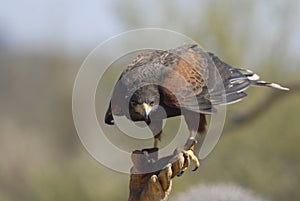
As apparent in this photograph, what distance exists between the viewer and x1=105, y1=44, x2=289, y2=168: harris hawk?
8.30ft

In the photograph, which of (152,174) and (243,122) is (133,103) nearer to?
(152,174)

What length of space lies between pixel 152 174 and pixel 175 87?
44 cm

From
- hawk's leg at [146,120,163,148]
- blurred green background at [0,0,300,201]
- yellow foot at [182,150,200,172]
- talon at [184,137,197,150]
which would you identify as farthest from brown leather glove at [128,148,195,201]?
blurred green background at [0,0,300,201]

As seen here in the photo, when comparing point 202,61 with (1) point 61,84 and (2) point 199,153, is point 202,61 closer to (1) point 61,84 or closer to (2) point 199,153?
(2) point 199,153

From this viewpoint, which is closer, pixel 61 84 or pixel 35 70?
pixel 61 84

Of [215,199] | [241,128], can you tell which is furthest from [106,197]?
[215,199]

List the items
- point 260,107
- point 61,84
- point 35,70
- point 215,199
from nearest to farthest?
point 215,199 → point 260,107 → point 61,84 → point 35,70

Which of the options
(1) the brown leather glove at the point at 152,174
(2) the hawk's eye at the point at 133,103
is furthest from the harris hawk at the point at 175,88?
(1) the brown leather glove at the point at 152,174

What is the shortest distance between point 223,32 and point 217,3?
577mm

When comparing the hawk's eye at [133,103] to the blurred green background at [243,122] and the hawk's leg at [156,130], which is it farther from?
the blurred green background at [243,122]

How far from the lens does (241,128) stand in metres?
7.88

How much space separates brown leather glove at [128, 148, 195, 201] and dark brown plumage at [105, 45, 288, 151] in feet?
0.67

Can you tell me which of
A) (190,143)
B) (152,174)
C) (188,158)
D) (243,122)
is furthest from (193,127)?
(243,122)

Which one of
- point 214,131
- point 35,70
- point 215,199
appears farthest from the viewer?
point 35,70
